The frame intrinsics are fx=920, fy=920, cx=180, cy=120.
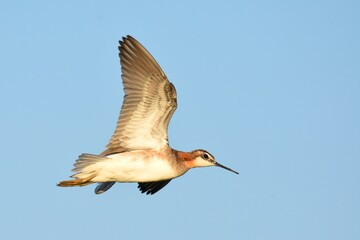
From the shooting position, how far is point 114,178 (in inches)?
735

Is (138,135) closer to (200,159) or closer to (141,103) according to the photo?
(141,103)

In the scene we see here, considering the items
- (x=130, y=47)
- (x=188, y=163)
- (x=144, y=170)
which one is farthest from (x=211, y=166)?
(x=130, y=47)

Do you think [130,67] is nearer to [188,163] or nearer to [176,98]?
[176,98]

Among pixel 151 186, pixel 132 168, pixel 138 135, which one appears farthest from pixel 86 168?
pixel 151 186

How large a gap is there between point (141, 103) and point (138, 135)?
0.75m

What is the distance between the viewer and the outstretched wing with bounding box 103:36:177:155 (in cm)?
1850

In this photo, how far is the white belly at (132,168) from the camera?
18.5m

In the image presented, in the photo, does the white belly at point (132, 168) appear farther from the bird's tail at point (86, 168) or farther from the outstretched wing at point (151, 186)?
the outstretched wing at point (151, 186)

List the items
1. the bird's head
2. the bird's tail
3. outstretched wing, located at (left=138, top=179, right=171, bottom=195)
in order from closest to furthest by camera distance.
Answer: the bird's tail < the bird's head < outstretched wing, located at (left=138, top=179, right=171, bottom=195)

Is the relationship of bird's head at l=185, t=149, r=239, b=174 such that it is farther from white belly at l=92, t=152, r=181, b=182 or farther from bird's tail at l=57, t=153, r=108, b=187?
bird's tail at l=57, t=153, r=108, b=187

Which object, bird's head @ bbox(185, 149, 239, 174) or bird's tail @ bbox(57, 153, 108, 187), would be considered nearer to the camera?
bird's tail @ bbox(57, 153, 108, 187)

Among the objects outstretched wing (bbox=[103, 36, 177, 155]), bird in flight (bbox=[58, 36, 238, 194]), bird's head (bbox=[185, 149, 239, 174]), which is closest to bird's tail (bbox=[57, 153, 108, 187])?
bird in flight (bbox=[58, 36, 238, 194])

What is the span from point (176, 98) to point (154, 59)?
930 mm

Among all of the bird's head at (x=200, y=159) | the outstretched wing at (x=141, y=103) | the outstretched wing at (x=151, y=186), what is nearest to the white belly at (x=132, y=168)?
the outstretched wing at (x=141, y=103)
